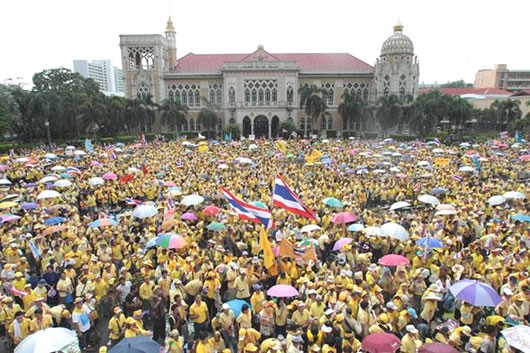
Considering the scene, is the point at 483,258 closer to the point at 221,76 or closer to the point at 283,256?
the point at 283,256

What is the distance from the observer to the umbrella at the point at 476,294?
6062mm

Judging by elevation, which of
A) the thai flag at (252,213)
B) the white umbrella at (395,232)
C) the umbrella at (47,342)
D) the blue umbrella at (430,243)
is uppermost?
the thai flag at (252,213)

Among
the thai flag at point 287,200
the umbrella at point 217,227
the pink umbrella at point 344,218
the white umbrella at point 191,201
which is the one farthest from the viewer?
the white umbrella at point 191,201

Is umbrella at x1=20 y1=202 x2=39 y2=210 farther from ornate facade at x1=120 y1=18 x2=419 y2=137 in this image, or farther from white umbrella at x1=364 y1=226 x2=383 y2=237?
ornate facade at x1=120 y1=18 x2=419 y2=137

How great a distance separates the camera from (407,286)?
7.11 m

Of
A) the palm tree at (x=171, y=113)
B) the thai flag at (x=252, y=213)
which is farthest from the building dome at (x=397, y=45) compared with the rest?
the thai flag at (x=252, y=213)

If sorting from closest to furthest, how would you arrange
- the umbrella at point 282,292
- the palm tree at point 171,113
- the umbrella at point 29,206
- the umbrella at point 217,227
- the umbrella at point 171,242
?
the umbrella at point 282,292 < the umbrella at point 171,242 < the umbrella at point 217,227 < the umbrella at point 29,206 < the palm tree at point 171,113

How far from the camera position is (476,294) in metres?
6.17

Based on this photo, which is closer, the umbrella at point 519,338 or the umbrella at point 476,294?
the umbrella at point 519,338

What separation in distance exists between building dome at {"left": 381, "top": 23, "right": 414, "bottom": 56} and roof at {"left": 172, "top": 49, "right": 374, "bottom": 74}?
327 centimetres

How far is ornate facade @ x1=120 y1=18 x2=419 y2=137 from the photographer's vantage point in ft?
171

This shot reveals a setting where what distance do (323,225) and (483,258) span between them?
416cm

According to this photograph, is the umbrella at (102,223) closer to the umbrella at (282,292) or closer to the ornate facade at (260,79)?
the umbrella at (282,292)

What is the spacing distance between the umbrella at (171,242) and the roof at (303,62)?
160ft
